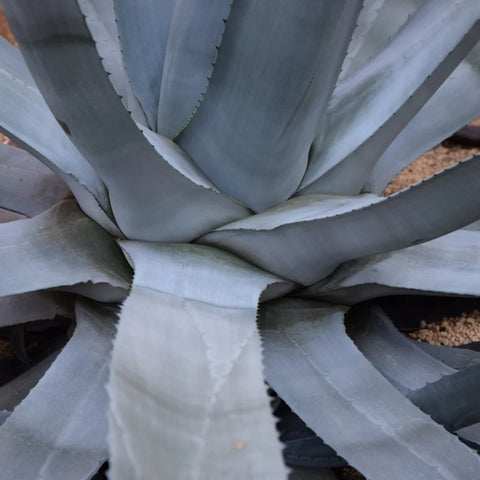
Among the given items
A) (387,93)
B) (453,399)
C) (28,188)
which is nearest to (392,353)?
(453,399)

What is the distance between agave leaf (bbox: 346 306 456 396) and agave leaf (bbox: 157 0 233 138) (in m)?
0.40

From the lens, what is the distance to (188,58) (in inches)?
36.9

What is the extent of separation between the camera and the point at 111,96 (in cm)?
75

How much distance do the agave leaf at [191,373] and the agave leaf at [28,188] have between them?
273mm

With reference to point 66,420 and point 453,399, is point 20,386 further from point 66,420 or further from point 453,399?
point 453,399

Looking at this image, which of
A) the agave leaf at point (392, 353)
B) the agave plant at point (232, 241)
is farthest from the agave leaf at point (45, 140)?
the agave leaf at point (392, 353)

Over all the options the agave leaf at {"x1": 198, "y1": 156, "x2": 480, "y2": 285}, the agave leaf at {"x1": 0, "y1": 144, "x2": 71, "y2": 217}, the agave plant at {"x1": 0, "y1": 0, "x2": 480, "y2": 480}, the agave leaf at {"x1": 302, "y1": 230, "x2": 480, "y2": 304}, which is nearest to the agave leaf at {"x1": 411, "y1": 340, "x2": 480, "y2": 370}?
the agave plant at {"x1": 0, "y1": 0, "x2": 480, "y2": 480}

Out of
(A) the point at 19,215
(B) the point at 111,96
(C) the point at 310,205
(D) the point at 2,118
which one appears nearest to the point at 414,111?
(C) the point at 310,205

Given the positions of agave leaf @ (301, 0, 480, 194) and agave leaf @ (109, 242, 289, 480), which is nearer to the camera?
agave leaf @ (109, 242, 289, 480)

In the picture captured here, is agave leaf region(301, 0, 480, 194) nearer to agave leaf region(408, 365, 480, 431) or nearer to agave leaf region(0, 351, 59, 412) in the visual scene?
agave leaf region(408, 365, 480, 431)

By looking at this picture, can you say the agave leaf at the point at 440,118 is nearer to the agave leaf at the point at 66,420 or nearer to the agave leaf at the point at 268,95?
the agave leaf at the point at 268,95

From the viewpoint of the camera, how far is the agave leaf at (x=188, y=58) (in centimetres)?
92

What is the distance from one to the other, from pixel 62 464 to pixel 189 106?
0.47 m

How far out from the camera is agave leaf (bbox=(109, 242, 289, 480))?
61 centimetres
